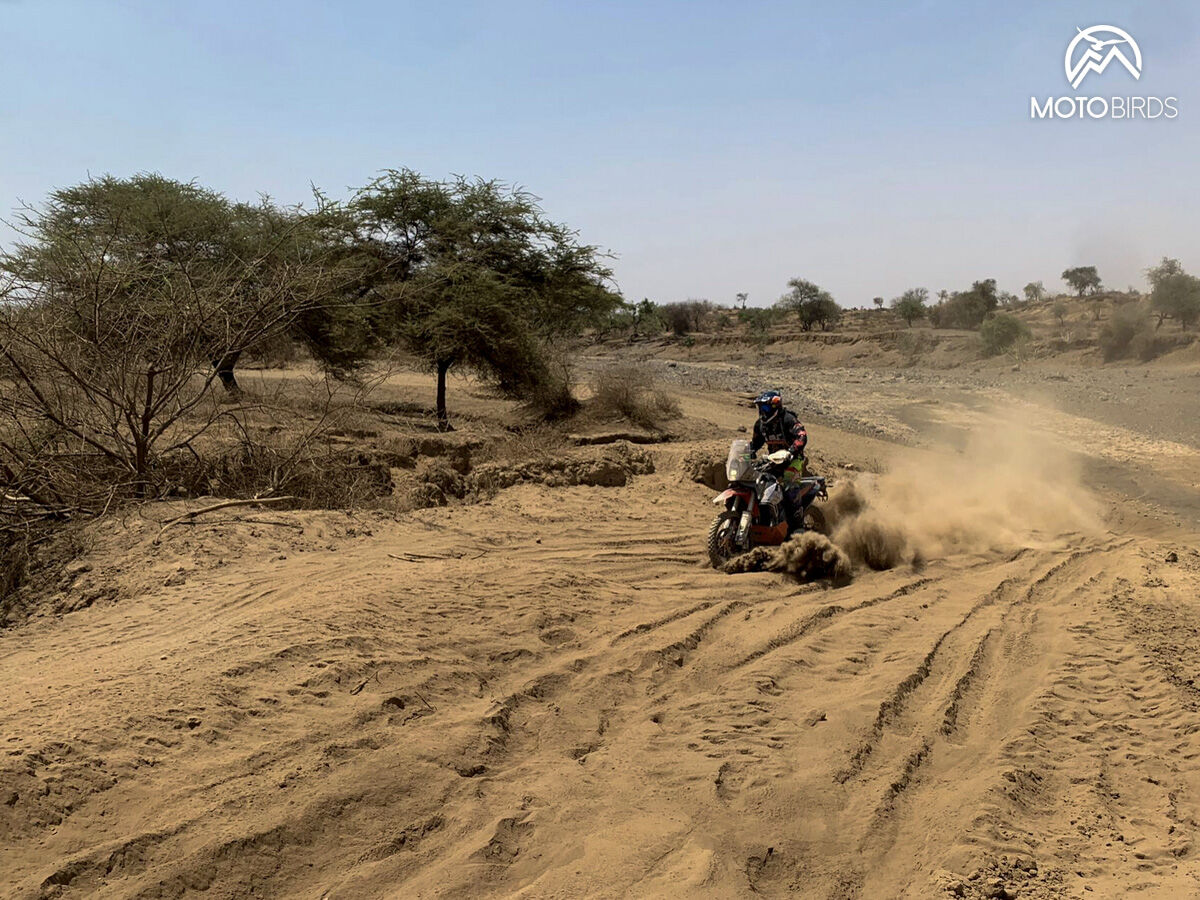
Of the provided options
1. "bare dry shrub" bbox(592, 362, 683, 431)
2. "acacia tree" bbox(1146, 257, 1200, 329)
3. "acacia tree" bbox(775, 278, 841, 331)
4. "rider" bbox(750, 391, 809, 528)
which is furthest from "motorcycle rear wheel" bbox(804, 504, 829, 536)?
"acacia tree" bbox(775, 278, 841, 331)

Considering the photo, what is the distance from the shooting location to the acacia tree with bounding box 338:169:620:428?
688 inches

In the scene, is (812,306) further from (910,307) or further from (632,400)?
(632,400)

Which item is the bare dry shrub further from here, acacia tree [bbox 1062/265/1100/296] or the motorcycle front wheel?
acacia tree [bbox 1062/265/1100/296]

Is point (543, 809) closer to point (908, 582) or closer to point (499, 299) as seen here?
point (908, 582)

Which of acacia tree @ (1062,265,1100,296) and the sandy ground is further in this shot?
acacia tree @ (1062,265,1100,296)

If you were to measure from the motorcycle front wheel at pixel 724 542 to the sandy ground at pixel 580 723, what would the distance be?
17cm

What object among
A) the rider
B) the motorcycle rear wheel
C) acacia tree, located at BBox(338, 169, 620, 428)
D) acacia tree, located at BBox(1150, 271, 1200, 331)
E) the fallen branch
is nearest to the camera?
the fallen branch

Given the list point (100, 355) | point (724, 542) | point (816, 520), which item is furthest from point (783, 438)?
point (100, 355)

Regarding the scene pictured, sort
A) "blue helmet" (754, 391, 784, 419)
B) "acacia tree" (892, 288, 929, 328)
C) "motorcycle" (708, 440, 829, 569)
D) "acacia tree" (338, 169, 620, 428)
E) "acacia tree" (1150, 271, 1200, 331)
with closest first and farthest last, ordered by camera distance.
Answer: "motorcycle" (708, 440, 829, 569) → "blue helmet" (754, 391, 784, 419) → "acacia tree" (338, 169, 620, 428) → "acacia tree" (1150, 271, 1200, 331) → "acacia tree" (892, 288, 929, 328)

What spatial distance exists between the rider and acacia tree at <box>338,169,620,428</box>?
9554 millimetres

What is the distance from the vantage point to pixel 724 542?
858cm

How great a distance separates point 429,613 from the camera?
6.22 metres

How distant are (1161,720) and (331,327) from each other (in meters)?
16.9

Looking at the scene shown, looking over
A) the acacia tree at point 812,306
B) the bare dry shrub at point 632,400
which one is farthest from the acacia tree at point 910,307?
the bare dry shrub at point 632,400
